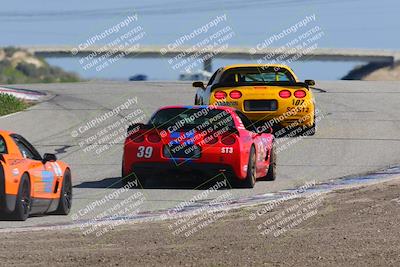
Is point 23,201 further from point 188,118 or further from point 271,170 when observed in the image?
point 271,170

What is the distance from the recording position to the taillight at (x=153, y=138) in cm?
1529

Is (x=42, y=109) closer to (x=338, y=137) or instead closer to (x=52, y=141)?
(x=52, y=141)

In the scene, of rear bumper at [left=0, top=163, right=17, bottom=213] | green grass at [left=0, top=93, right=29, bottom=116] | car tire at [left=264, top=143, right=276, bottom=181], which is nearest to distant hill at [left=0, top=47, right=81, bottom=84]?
green grass at [left=0, top=93, right=29, bottom=116]

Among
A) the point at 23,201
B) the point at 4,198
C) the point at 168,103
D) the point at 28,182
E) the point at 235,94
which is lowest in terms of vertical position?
the point at 168,103

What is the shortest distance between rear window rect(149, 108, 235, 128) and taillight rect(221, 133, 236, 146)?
0.35 meters

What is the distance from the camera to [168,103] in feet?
99.3

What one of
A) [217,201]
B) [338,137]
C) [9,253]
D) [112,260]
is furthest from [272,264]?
[338,137]

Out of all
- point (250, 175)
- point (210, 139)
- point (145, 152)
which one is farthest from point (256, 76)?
point (145, 152)

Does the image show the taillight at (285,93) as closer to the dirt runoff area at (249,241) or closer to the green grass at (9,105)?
the dirt runoff area at (249,241)

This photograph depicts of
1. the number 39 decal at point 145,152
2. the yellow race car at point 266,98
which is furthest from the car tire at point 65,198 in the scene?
the yellow race car at point 266,98

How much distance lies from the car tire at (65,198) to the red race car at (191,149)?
1903 millimetres

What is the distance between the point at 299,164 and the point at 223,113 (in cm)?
301

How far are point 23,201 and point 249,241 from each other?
296 cm

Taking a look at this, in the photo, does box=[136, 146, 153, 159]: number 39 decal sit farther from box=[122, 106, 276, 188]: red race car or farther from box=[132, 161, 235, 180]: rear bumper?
box=[132, 161, 235, 180]: rear bumper
